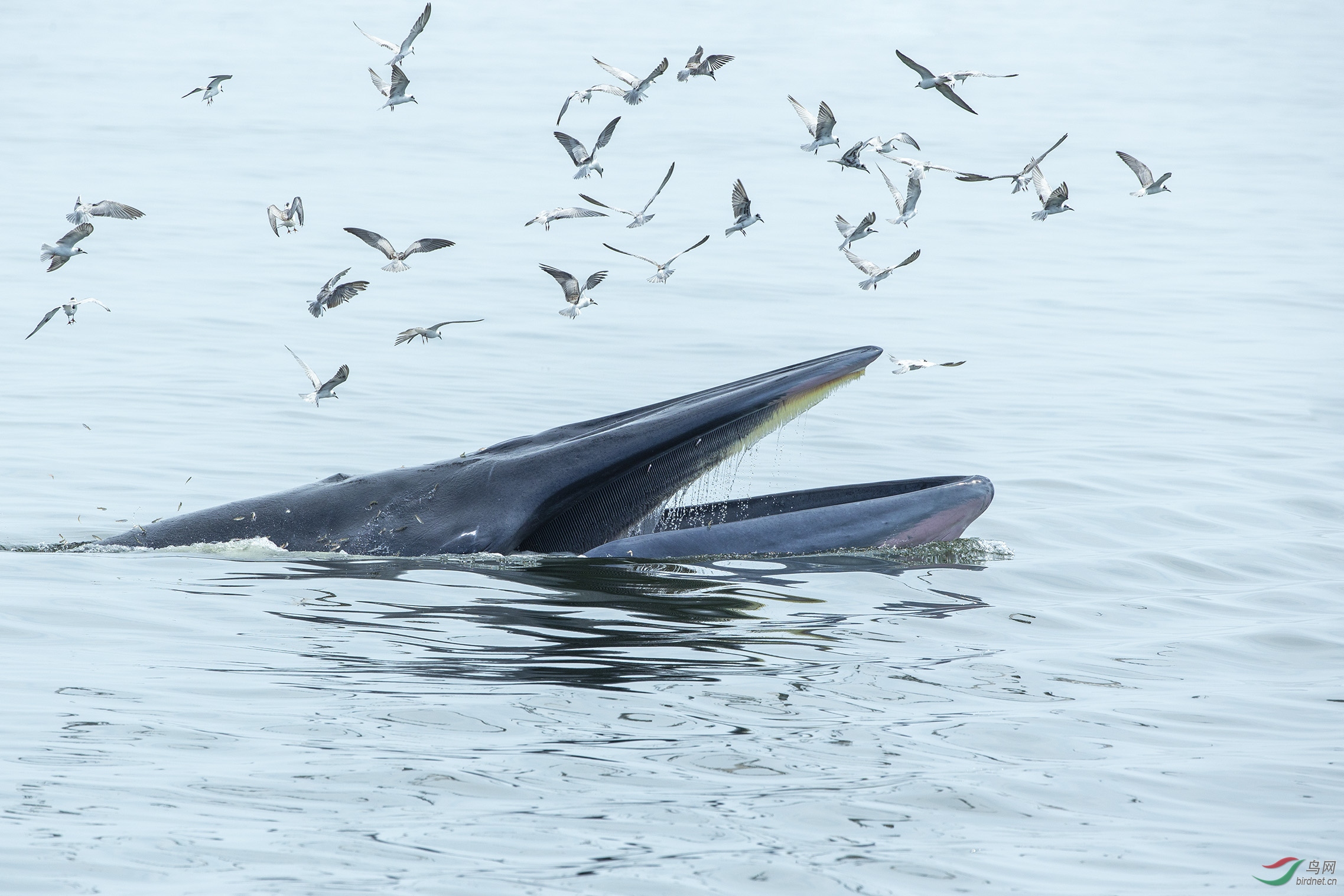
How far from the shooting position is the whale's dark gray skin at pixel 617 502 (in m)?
10.1

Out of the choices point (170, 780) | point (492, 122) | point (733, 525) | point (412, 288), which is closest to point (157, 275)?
point (412, 288)

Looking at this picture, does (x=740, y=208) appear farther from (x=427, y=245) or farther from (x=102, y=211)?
(x=102, y=211)

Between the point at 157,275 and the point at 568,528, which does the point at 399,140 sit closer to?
the point at 157,275

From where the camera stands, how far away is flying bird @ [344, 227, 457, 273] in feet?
50.9

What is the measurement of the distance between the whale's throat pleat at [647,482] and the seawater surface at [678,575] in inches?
9.2

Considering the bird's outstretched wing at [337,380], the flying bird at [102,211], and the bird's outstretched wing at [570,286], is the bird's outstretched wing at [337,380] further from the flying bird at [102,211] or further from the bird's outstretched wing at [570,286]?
the flying bird at [102,211]

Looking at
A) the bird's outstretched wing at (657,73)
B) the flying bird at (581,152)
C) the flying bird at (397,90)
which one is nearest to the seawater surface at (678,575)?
the flying bird at (581,152)

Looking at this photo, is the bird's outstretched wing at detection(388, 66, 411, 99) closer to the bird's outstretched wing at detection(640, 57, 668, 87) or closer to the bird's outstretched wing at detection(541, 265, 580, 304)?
the bird's outstretched wing at detection(640, 57, 668, 87)

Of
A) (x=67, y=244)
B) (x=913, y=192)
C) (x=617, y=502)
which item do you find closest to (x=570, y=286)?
(x=913, y=192)

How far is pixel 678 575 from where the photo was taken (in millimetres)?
11125

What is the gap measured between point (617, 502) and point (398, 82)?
9977 millimetres

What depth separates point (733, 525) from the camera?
11.3 m

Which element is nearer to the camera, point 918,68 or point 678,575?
point 678,575

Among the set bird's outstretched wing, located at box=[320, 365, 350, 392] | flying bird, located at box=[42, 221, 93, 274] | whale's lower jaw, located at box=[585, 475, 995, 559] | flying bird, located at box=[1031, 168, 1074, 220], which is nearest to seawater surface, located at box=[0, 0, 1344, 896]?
whale's lower jaw, located at box=[585, 475, 995, 559]
